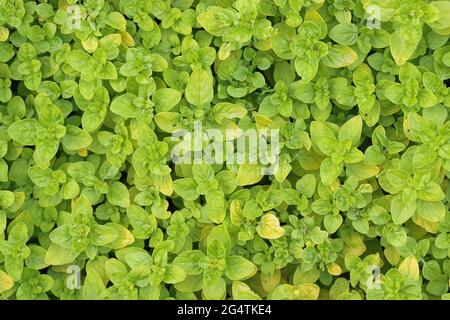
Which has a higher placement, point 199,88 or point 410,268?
point 199,88

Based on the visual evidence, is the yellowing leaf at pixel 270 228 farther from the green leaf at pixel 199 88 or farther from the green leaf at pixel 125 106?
the green leaf at pixel 125 106

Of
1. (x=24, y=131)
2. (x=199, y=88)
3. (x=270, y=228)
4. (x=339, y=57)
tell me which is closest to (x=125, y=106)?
(x=199, y=88)

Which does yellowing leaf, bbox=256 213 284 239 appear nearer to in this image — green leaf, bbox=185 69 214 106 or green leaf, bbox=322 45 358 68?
green leaf, bbox=185 69 214 106

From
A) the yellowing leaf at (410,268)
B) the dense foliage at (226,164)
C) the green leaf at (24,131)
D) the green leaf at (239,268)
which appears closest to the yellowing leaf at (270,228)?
the dense foliage at (226,164)

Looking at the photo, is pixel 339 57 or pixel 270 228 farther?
pixel 339 57

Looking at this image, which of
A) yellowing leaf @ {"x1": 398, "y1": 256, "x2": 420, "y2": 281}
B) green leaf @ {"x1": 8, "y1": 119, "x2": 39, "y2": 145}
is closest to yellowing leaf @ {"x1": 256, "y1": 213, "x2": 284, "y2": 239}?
yellowing leaf @ {"x1": 398, "y1": 256, "x2": 420, "y2": 281}

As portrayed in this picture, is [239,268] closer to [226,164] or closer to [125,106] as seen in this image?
[226,164]
